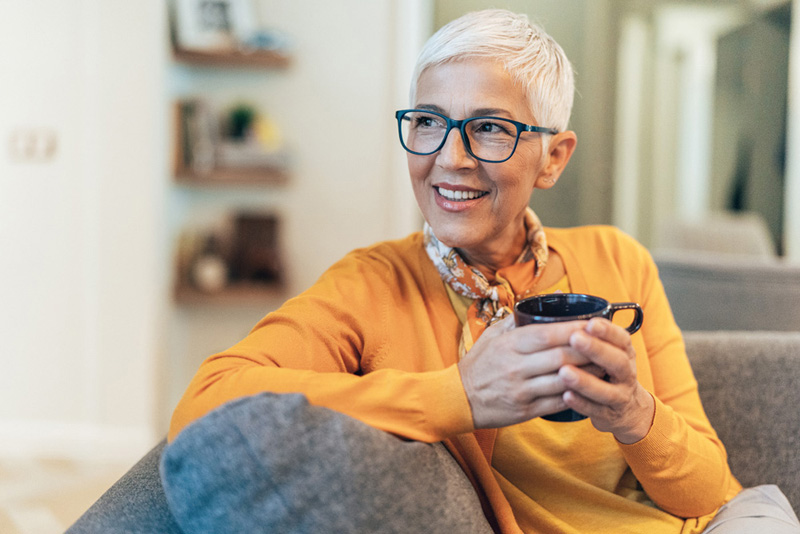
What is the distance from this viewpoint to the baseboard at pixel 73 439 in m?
2.96

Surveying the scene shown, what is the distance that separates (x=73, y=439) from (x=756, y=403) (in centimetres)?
262

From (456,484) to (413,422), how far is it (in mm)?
91

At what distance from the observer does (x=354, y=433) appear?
2.34 ft

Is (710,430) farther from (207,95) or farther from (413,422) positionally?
(207,95)

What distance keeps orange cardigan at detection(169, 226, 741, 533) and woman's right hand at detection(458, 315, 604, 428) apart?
22 mm

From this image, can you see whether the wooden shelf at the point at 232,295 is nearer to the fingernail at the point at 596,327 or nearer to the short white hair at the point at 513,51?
the short white hair at the point at 513,51

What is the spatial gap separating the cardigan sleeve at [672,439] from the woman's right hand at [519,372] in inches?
9.6

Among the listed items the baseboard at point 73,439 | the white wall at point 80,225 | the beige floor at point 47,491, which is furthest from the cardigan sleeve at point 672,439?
the baseboard at point 73,439

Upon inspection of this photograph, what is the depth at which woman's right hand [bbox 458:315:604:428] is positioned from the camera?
767 millimetres

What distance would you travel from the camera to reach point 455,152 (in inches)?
42.1

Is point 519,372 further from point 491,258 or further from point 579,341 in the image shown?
point 491,258

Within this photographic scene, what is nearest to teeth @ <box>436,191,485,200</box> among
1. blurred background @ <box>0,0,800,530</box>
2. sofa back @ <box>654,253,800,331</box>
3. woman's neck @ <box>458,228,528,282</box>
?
woman's neck @ <box>458,228,528,282</box>

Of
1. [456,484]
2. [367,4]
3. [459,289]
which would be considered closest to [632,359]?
[456,484]

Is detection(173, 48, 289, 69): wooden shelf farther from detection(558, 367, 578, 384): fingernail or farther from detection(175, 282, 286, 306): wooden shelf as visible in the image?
detection(558, 367, 578, 384): fingernail
